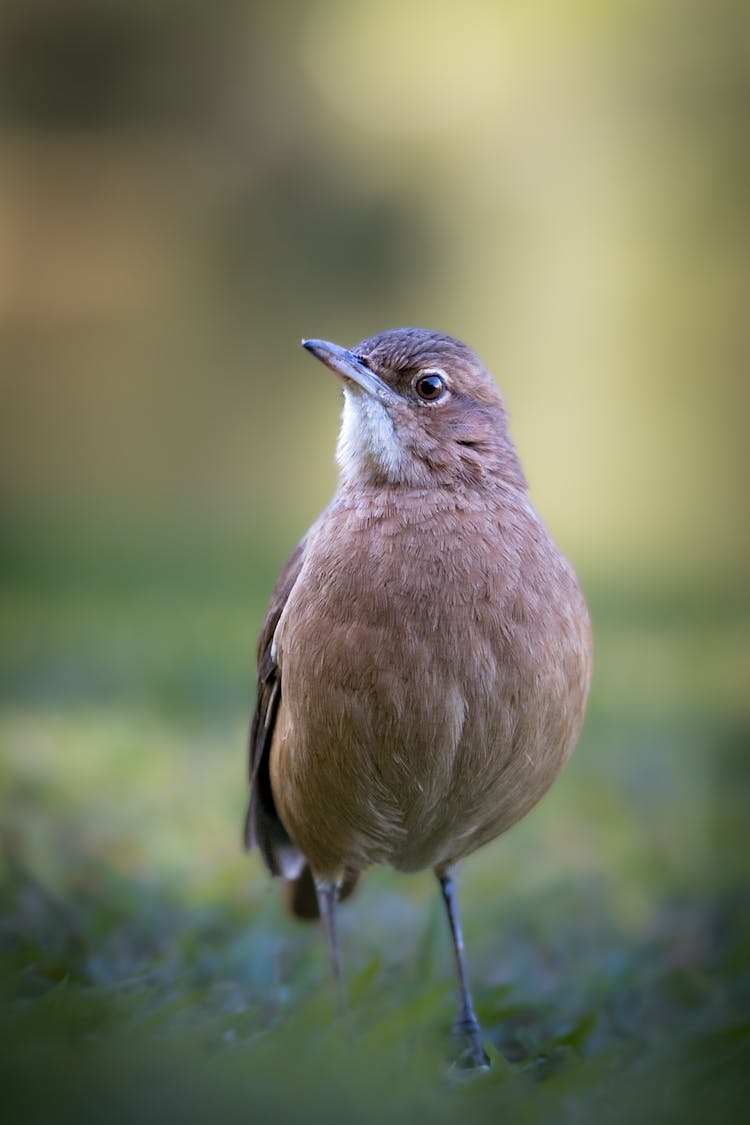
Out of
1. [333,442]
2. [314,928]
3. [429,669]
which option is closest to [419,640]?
[429,669]

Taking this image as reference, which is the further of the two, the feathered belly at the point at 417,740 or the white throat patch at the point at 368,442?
the white throat patch at the point at 368,442

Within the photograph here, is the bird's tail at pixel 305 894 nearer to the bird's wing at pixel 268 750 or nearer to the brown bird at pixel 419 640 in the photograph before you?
the bird's wing at pixel 268 750

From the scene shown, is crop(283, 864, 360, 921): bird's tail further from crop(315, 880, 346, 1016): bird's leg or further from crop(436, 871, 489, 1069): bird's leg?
crop(436, 871, 489, 1069): bird's leg

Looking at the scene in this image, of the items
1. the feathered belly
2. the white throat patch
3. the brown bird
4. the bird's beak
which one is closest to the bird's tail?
the brown bird

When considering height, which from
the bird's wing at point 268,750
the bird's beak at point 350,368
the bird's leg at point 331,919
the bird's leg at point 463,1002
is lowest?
the bird's leg at point 463,1002

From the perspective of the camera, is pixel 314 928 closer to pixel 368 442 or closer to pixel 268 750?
pixel 268 750

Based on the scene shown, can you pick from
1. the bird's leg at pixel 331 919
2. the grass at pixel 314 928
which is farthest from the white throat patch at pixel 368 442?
the grass at pixel 314 928
